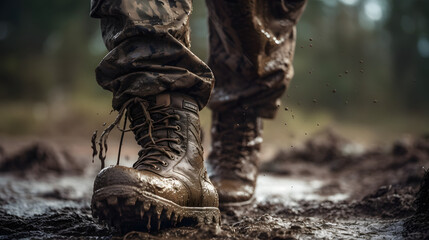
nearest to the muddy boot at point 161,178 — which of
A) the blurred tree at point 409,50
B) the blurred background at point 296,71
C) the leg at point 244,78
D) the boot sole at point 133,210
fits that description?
the boot sole at point 133,210

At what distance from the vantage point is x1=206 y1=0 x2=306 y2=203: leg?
73.0 inches

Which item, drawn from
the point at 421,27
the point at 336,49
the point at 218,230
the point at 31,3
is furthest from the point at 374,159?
the point at 421,27

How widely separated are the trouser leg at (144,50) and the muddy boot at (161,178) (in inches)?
2.3

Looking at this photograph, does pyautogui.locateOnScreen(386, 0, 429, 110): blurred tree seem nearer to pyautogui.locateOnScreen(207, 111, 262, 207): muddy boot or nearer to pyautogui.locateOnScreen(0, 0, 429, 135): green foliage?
pyautogui.locateOnScreen(0, 0, 429, 135): green foliage

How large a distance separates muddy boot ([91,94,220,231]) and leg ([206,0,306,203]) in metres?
0.52

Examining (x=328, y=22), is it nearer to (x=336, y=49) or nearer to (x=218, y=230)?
(x=336, y=49)

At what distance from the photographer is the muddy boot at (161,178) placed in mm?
1108

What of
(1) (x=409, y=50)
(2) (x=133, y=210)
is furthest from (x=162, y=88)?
(1) (x=409, y=50)

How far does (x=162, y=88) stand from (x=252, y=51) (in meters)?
0.70

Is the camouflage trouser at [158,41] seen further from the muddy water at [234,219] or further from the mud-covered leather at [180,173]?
the muddy water at [234,219]

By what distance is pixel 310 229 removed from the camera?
4.48 feet

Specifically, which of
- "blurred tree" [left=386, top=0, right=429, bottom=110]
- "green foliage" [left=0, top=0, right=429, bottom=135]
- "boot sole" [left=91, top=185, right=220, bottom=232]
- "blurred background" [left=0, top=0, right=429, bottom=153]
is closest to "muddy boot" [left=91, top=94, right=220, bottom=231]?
"boot sole" [left=91, top=185, right=220, bottom=232]

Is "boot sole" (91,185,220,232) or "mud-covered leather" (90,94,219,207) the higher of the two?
"mud-covered leather" (90,94,219,207)

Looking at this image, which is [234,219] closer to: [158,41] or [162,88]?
[162,88]
